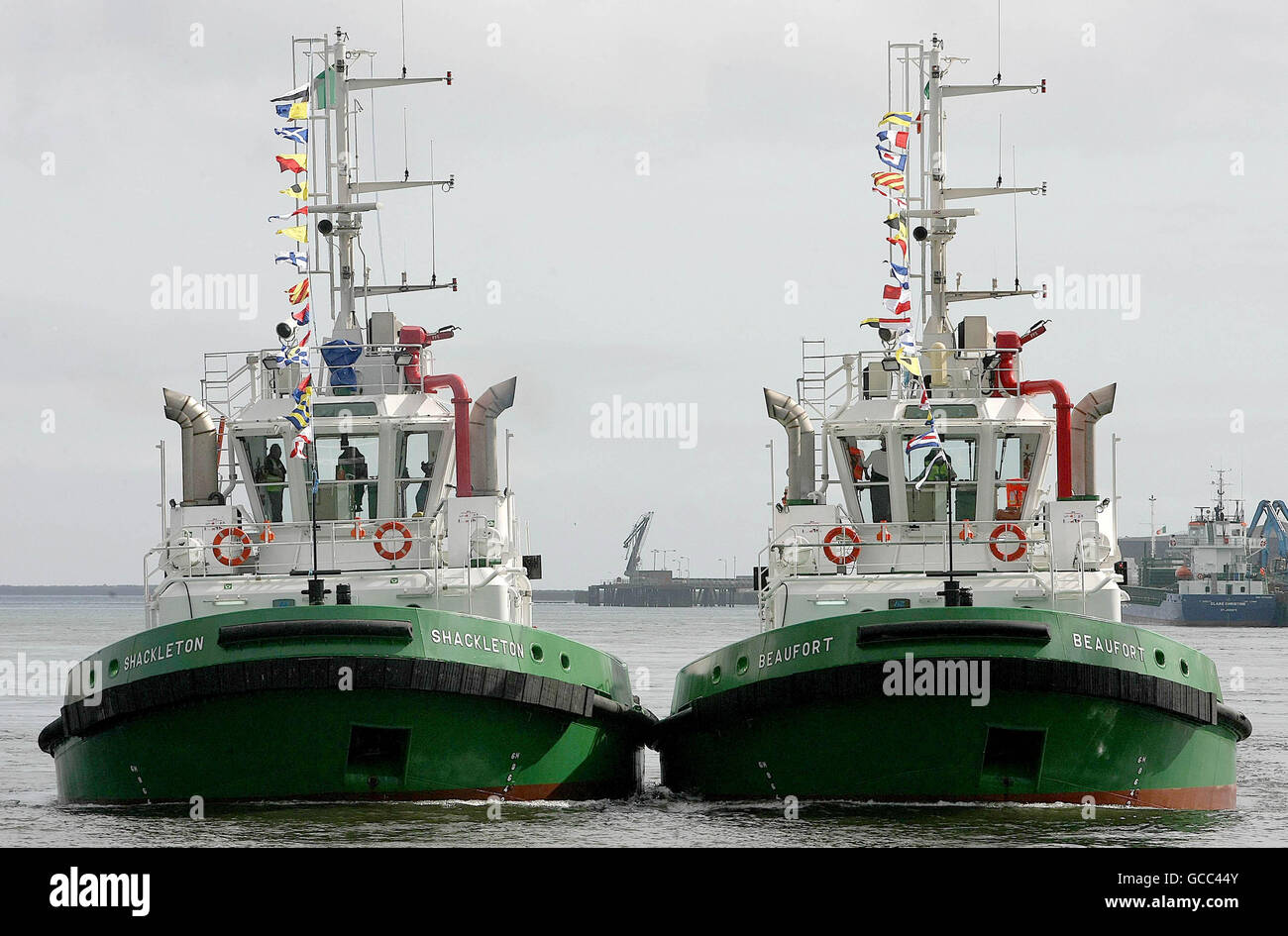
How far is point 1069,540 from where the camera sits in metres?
20.3

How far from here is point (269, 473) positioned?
2144cm

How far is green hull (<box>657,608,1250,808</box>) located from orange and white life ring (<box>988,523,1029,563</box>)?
2.48 metres

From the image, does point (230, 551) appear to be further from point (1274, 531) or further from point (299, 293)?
point (1274, 531)

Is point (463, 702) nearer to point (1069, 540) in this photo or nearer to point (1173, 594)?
point (1069, 540)

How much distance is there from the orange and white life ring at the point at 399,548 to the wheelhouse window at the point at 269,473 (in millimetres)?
1203

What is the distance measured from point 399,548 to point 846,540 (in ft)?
16.6

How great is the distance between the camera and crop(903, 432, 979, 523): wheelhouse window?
21.2 m

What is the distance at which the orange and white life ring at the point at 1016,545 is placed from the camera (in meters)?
20.5

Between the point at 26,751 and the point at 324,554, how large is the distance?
11.1m

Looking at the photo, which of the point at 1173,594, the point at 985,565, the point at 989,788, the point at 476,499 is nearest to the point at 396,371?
the point at 476,499

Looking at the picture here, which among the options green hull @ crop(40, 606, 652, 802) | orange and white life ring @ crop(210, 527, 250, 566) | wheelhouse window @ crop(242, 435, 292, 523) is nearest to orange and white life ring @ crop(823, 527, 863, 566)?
green hull @ crop(40, 606, 652, 802)

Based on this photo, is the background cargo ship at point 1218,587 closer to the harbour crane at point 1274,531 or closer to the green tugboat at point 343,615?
the harbour crane at point 1274,531
